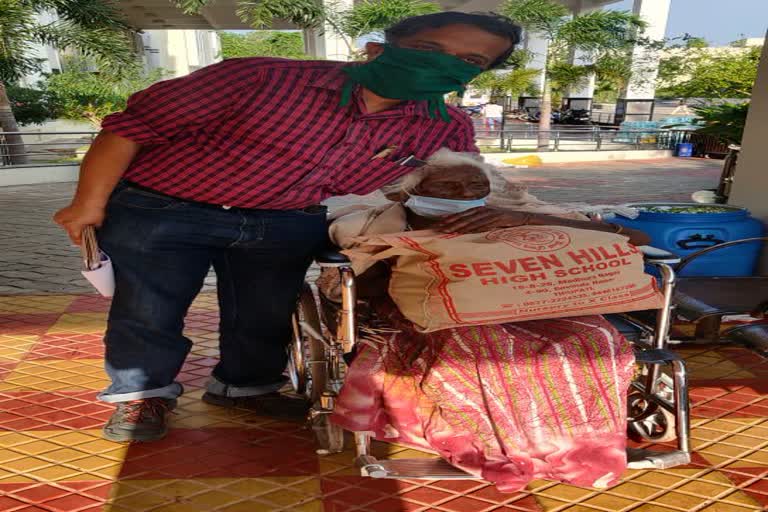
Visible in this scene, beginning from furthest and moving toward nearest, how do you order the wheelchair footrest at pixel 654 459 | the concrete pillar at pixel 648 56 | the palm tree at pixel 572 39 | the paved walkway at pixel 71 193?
1. the concrete pillar at pixel 648 56
2. the palm tree at pixel 572 39
3. the paved walkway at pixel 71 193
4. the wheelchair footrest at pixel 654 459

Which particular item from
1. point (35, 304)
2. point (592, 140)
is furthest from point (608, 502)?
point (592, 140)

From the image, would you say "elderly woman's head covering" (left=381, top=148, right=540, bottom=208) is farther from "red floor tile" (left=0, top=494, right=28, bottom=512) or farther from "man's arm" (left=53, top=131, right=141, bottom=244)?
"red floor tile" (left=0, top=494, right=28, bottom=512)

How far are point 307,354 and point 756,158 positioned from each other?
9.97ft

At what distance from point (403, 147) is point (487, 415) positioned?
0.88m

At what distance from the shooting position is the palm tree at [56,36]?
1063 centimetres

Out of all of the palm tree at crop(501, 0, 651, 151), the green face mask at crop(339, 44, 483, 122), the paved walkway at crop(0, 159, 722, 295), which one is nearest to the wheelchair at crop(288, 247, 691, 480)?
the green face mask at crop(339, 44, 483, 122)

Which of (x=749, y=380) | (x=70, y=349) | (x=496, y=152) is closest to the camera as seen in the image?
(x=749, y=380)

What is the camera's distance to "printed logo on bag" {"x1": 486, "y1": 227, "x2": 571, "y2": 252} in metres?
1.80

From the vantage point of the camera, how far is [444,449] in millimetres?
1780

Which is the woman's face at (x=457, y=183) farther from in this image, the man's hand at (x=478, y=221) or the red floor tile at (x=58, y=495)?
the red floor tile at (x=58, y=495)

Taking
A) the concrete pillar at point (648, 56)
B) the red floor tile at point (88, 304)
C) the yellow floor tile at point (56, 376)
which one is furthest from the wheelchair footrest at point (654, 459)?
the concrete pillar at point (648, 56)

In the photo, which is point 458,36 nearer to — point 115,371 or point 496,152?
point 115,371

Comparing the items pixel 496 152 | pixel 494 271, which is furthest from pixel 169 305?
pixel 496 152

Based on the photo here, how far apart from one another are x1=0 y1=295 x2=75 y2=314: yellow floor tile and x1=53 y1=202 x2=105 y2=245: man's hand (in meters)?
2.07
